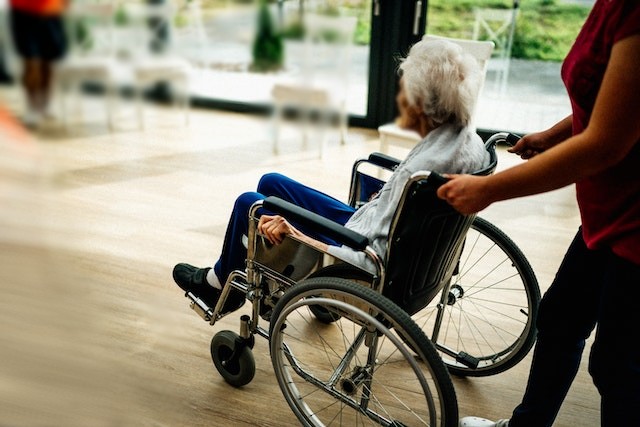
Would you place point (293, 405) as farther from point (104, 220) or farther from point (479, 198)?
point (104, 220)

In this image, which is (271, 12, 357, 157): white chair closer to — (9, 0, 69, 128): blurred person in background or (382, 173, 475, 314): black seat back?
(382, 173, 475, 314): black seat back

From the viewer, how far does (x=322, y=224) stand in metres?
1.26

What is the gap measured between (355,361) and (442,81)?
785mm

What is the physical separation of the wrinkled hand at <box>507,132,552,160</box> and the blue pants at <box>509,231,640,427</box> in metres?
0.25

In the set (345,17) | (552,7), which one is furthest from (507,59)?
(345,17)

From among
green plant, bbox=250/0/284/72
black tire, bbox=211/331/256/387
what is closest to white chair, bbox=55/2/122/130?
black tire, bbox=211/331/256/387

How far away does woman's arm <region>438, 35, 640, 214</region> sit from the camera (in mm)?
873

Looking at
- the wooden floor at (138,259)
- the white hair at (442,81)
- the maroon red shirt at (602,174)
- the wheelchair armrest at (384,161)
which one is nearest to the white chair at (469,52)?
the wooden floor at (138,259)

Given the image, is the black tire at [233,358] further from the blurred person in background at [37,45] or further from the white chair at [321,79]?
the white chair at [321,79]

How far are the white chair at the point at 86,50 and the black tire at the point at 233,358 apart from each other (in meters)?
0.85

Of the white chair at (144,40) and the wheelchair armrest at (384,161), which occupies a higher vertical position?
the white chair at (144,40)

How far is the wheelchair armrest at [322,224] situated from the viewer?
1229 mm

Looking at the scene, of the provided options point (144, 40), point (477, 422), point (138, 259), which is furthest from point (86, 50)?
point (138, 259)

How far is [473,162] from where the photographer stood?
1.31m
